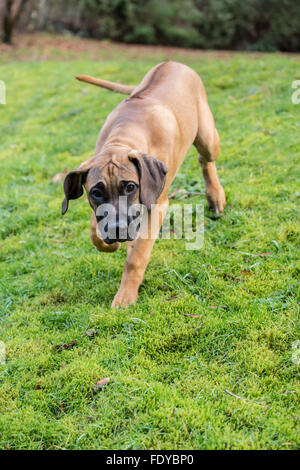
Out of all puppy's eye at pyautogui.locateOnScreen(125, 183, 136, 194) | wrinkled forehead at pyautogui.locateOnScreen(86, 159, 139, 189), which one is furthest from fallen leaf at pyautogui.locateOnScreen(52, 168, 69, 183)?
puppy's eye at pyautogui.locateOnScreen(125, 183, 136, 194)

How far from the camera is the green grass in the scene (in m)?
2.94

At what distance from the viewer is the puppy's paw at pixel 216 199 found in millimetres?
5578

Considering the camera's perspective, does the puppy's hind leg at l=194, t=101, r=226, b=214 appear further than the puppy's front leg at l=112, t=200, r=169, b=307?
Yes

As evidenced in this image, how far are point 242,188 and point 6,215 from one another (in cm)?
316

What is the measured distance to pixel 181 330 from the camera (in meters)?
3.72

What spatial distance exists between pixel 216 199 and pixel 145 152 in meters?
1.66

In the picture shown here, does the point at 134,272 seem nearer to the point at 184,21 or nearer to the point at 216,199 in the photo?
the point at 216,199

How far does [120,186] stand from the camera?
11.9 ft

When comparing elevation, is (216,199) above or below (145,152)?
below

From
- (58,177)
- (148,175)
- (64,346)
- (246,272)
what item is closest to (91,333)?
(64,346)

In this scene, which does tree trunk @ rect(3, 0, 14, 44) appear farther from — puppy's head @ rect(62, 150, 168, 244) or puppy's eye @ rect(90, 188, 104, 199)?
puppy's eye @ rect(90, 188, 104, 199)
